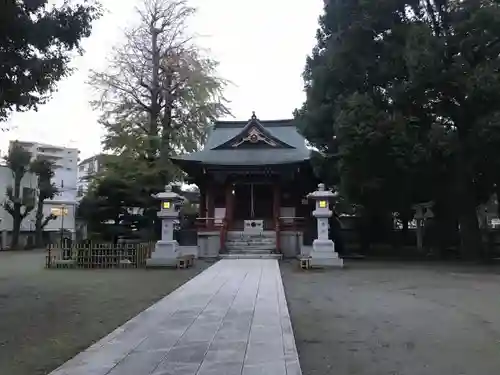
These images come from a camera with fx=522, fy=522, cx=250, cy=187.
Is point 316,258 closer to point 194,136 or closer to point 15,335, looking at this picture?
point 15,335

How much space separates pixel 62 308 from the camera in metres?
8.95

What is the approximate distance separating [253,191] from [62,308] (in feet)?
57.0

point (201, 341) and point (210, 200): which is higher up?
point (210, 200)

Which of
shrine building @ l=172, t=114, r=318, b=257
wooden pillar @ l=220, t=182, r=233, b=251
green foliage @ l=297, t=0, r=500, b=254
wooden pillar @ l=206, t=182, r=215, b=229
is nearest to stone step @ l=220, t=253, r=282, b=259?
shrine building @ l=172, t=114, r=318, b=257

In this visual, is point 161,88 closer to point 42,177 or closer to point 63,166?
point 42,177

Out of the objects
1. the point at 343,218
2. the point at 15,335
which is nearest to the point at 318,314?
the point at 15,335

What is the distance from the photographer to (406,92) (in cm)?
1792

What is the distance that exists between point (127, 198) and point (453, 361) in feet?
62.3

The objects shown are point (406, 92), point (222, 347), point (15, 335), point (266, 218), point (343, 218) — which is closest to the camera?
point (222, 347)

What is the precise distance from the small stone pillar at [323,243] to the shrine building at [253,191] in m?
3.15

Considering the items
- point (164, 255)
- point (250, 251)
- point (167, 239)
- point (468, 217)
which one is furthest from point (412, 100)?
point (164, 255)

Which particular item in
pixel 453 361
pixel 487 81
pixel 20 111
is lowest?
pixel 453 361

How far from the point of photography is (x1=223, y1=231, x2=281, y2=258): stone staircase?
21.3 metres

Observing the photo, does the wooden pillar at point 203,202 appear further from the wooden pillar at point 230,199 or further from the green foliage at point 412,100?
the green foliage at point 412,100
